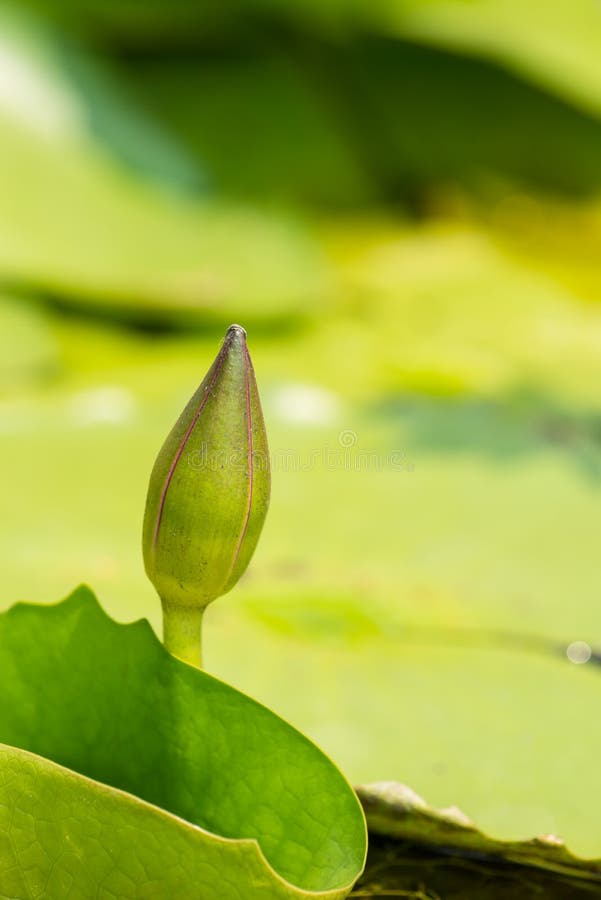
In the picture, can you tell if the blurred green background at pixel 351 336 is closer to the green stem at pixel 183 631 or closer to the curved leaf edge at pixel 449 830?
the curved leaf edge at pixel 449 830

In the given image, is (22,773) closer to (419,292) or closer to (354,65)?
(419,292)

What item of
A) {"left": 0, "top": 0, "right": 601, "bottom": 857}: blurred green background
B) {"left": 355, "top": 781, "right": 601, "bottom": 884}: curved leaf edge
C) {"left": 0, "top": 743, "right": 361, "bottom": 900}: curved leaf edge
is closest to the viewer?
{"left": 0, "top": 743, "right": 361, "bottom": 900}: curved leaf edge

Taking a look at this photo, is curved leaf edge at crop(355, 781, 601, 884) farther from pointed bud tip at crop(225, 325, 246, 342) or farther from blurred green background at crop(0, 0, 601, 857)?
pointed bud tip at crop(225, 325, 246, 342)

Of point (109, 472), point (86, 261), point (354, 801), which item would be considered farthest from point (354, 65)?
point (354, 801)

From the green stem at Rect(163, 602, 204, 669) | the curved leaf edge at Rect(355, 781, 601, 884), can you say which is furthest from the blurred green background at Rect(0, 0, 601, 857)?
the green stem at Rect(163, 602, 204, 669)

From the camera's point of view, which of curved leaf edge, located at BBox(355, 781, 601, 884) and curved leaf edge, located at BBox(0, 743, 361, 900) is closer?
curved leaf edge, located at BBox(0, 743, 361, 900)

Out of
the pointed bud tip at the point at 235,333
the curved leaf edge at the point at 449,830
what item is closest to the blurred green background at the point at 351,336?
the curved leaf edge at the point at 449,830
